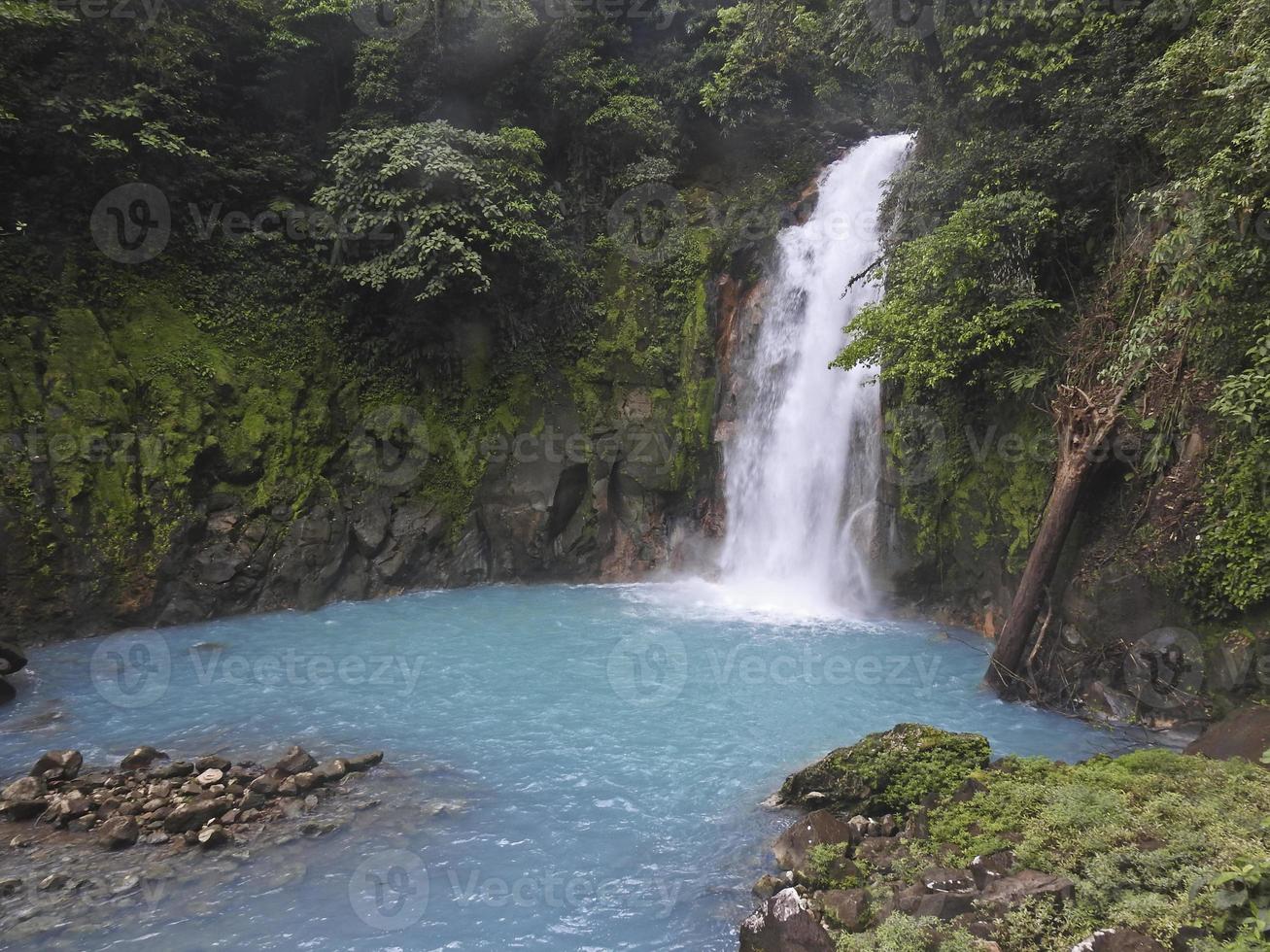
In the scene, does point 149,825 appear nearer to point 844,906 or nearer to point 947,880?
point 844,906

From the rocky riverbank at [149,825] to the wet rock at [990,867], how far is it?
494cm

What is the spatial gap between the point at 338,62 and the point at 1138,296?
1643 centimetres

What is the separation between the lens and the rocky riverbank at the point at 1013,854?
3855mm

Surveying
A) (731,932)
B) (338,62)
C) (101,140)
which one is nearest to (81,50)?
(101,140)

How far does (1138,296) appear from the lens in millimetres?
8930

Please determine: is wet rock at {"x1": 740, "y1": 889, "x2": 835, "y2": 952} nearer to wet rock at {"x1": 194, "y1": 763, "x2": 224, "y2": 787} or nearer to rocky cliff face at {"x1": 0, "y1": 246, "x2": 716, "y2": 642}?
wet rock at {"x1": 194, "y1": 763, "x2": 224, "y2": 787}

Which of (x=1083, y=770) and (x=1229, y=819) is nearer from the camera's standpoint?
(x=1229, y=819)

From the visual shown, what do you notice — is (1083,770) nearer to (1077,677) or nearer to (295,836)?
(1077,677)

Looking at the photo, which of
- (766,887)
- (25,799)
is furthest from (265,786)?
(766,887)

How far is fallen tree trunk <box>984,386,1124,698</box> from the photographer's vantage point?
28.4 feet

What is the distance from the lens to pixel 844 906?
4711mm

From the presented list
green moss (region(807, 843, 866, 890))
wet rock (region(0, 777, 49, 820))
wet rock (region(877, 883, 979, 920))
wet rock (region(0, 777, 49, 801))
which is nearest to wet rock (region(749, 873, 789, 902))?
green moss (region(807, 843, 866, 890))

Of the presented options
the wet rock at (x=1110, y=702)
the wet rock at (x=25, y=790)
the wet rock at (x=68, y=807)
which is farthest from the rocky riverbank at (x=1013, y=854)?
the wet rock at (x=25, y=790)

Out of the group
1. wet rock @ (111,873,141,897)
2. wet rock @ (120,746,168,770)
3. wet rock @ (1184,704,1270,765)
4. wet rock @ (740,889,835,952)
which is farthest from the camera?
wet rock @ (120,746,168,770)
